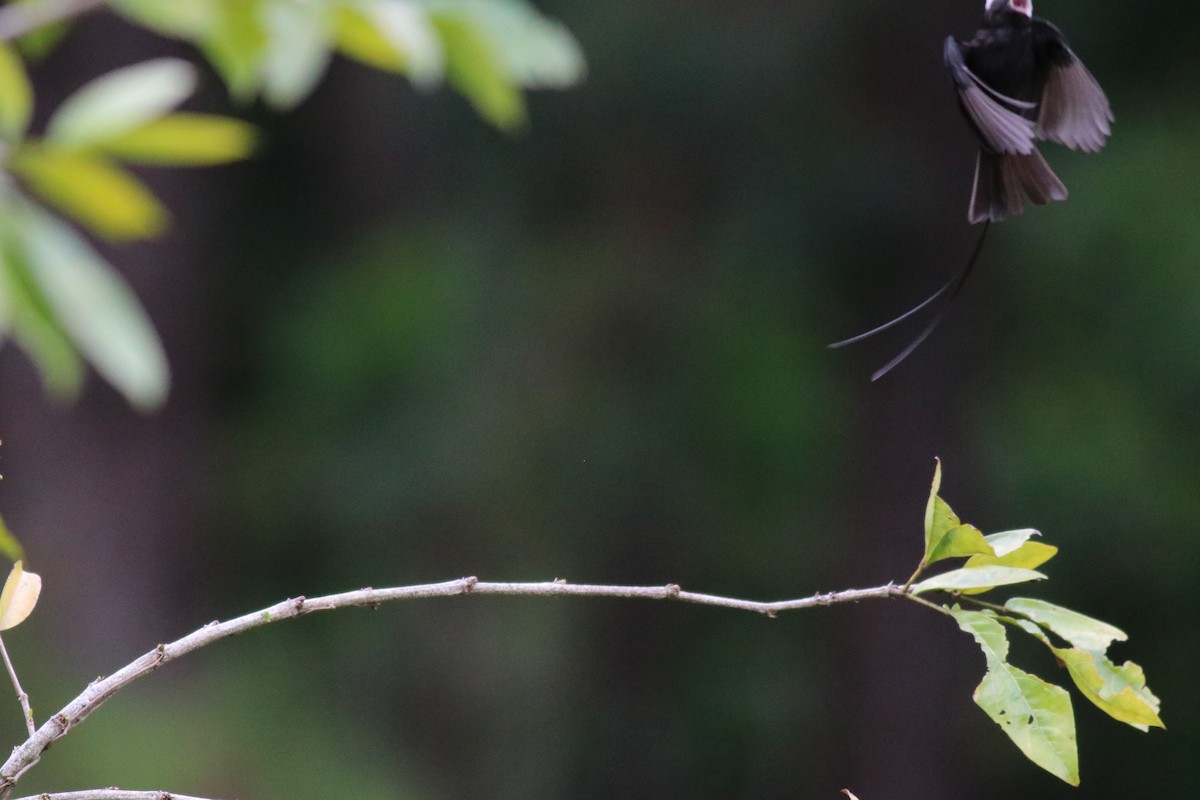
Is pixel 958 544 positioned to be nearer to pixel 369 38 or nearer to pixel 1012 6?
pixel 369 38

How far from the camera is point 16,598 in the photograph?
1.04 meters

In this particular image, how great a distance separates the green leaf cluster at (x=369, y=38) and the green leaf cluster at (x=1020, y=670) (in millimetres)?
476

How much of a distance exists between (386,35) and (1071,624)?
729 mm

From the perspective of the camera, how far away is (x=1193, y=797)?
5047 mm

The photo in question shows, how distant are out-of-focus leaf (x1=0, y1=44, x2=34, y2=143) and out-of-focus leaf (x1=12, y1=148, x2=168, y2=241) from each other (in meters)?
0.05

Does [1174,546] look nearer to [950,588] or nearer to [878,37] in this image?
[878,37]

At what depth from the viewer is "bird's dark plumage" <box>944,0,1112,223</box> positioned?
4.80ft

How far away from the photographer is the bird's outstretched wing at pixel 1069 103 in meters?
1.60

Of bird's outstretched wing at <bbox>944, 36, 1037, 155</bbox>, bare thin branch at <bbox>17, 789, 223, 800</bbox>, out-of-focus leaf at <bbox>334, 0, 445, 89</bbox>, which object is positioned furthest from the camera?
bird's outstretched wing at <bbox>944, 36, 1037, 155</bbox>

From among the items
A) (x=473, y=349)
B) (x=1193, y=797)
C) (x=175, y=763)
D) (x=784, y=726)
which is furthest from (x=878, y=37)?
(x=175, y=763)

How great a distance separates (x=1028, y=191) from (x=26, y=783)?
12.2ft

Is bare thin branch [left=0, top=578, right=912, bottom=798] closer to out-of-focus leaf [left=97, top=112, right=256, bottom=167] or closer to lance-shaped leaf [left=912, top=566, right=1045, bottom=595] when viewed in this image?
lance-shaped leaf [left=912, top=566, right=1045, bottom=595]

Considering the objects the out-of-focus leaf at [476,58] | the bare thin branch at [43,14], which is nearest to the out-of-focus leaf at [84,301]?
the bare thin branch at [43,14]

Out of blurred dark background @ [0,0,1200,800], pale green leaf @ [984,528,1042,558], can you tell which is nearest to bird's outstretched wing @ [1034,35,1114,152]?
Result: pale green leaf @ [984,528,1042,558]
